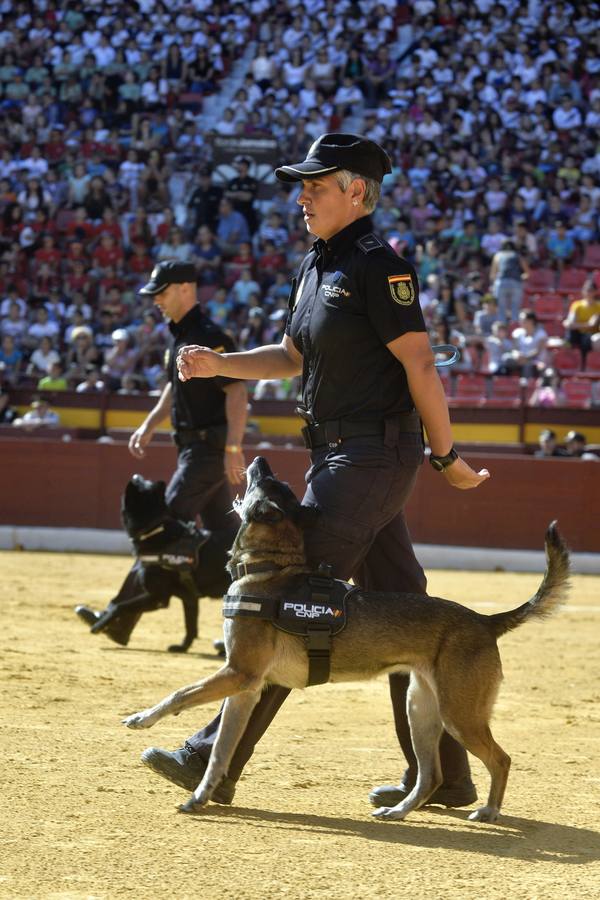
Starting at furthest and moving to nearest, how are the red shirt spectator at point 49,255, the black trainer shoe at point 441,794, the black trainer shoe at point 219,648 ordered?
the red shirt spectator at point 49,255, the black trainer shoe at point 219,648, the black trainer shoe at point 441,794

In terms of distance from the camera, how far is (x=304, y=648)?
13.4 ft

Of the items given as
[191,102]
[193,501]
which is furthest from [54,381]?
[193,501]

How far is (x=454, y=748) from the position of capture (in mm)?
4465

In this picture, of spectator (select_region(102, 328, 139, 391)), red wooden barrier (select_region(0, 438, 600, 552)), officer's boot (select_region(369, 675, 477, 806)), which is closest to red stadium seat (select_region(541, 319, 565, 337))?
red wooden barrier (select_region(0, 438, 600, 552))

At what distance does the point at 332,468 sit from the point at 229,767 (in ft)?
3.31

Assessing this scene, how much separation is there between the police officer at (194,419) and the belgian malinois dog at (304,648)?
2970 millimetres

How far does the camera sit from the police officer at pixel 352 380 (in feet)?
13.3

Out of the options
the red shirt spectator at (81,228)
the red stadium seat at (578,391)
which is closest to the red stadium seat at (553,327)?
the red stadium seat at (578,391)

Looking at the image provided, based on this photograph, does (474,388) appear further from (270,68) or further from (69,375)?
(270,68)

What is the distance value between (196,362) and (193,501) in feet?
11.4

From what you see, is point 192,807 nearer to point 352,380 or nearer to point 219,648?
point 352,380

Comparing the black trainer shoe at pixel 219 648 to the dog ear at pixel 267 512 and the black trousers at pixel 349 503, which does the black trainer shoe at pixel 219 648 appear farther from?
the dog ear at pixel 267 512

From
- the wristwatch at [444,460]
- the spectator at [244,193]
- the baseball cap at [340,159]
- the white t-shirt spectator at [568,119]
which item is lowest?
the wristwatch at [444,460]

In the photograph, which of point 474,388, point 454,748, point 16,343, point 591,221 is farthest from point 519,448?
point 454,748
